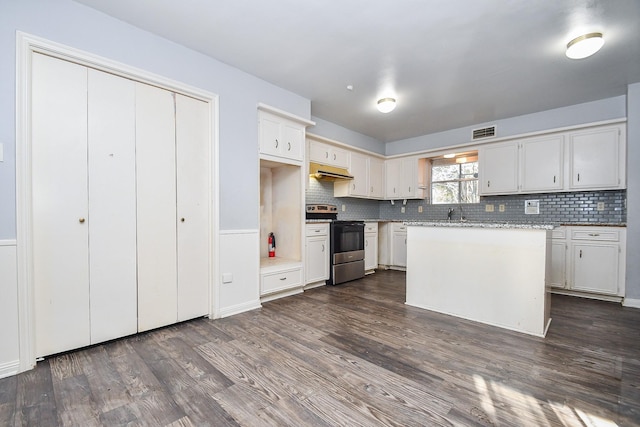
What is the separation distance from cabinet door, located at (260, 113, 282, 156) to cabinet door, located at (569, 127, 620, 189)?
400 centimetres

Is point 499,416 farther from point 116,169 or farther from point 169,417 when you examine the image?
point 116,169

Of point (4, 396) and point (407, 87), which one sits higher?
point (407, 87)

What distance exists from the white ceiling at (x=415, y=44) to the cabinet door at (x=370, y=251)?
90.3 inches

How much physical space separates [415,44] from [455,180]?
10.9 feet

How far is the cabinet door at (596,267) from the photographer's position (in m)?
3.50

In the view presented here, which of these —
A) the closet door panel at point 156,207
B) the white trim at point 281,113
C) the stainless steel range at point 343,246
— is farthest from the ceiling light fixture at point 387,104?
the closet door panel at point 156,207

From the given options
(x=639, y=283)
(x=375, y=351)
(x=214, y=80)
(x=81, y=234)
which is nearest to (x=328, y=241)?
(x=375, y=351)

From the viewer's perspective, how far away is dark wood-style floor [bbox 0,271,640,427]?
1449mm

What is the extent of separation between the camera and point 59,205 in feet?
6.72

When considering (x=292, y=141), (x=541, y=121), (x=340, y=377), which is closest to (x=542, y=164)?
(x=541, y=121)

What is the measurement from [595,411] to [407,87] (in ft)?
10.7

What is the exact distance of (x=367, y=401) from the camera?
1.56 m

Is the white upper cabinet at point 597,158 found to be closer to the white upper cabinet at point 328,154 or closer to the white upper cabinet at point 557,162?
the white upper cabinet at point 557,162

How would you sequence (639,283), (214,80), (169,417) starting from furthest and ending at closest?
(639,283), (214,80), (169,417)
